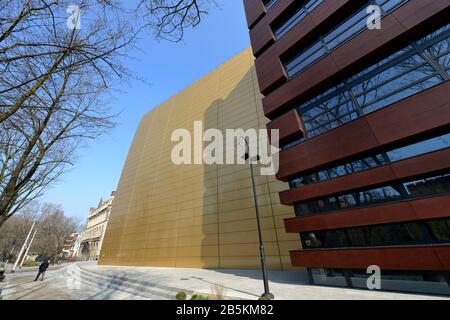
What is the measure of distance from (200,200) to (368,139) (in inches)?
643

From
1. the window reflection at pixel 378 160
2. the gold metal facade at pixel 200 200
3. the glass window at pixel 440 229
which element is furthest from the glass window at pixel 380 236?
the gold metal facade at pixel 200 200

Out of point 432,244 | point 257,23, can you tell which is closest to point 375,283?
point 432,244

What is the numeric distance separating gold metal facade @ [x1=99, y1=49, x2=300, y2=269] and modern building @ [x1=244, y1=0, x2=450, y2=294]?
231 inches

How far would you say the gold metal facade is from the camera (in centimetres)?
1689

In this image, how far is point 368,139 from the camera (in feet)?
28.0

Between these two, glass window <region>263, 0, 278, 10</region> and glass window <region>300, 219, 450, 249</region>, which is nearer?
glass window <region>300, 219, 450, 249</region>

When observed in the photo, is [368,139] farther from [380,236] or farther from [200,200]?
[200,200]

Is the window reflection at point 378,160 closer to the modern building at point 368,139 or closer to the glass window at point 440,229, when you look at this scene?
the modern building at point 368,139

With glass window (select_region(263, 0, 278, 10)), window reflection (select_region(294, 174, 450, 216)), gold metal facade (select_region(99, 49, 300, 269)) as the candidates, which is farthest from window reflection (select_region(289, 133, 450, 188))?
glass window (select_region(263, 0, 278, 10))

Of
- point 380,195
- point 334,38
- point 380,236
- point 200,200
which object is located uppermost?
point 334,38

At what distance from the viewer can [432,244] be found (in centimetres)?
676

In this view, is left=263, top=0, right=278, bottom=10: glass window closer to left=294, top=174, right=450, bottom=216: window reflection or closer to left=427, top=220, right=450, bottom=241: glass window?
left=294, top=174, right=450, bottom=216: window reflection

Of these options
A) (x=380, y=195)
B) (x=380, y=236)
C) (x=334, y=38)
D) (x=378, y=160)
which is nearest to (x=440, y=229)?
(x=380, y=236)
